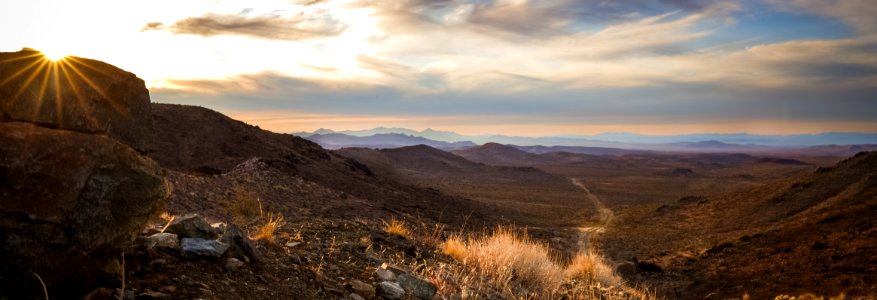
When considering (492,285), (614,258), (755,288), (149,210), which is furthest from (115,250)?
(614,258)

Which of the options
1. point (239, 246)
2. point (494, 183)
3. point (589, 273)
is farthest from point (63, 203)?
point (494, 183)

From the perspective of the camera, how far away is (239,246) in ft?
17.7

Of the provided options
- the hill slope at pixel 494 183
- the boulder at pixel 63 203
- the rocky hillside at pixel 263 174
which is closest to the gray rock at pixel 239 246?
the boulder at pixel 63 203

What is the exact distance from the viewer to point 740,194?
37031mm

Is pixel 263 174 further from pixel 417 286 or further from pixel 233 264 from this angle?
pixel 233 264

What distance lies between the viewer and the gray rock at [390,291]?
220 inches

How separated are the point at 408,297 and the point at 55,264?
325 centimetres

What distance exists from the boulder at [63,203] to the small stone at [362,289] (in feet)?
7.25

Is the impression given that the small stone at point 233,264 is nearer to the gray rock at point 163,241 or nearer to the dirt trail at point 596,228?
the gray rock at point 163,241

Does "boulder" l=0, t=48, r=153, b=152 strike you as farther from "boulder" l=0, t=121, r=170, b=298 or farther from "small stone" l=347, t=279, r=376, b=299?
"small stone" l=347, t=279, r=376, b=299

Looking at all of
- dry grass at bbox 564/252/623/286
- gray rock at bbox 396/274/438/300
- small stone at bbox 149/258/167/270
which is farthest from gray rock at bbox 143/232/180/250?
dry grass at bbox 564/252/623/286

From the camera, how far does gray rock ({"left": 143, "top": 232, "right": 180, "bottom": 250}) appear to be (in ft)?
15.8

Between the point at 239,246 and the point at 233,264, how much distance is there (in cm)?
33

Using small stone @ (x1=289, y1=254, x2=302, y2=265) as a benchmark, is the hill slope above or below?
below
